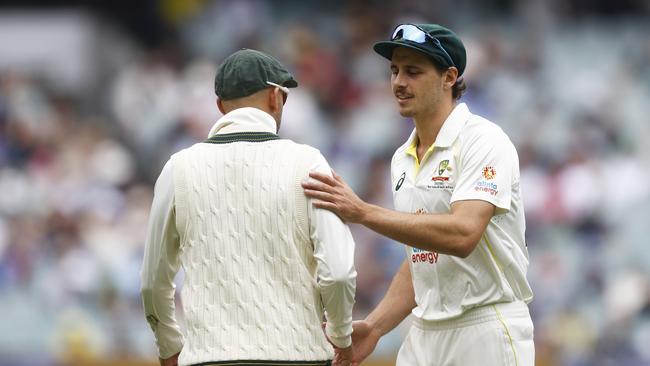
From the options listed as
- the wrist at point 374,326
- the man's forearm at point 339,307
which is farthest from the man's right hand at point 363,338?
the man's forearm at point 339,307

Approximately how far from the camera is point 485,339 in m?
5.54

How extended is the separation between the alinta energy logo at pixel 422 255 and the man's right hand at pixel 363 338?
1.30 feet

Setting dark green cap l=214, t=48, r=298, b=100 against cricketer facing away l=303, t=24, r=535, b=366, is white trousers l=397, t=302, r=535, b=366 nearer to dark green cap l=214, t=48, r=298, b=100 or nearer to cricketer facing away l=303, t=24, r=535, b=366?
cricketer facing away l=303, t=24, r=535, b=366

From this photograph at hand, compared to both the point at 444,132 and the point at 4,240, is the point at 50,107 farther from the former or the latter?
the point at 444,132

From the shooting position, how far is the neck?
5762mm

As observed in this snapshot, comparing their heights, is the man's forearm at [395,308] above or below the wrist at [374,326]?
above

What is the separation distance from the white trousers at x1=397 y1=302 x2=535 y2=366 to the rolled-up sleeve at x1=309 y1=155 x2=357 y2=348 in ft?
2.11

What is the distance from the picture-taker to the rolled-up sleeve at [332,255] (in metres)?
5.05

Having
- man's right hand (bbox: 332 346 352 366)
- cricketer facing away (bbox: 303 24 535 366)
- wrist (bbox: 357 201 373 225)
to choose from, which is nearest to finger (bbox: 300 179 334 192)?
wrist (bbox: 357 201 373 225)

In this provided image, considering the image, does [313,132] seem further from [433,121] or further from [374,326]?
[433,121]

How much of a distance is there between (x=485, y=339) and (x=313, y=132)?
876 centimetres

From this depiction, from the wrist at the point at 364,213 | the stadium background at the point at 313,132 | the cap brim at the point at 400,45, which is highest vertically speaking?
the cap brim at the point at 400,45

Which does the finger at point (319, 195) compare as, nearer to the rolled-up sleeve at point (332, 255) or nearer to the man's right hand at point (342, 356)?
the rolled-up sleeve at point (332, 255)

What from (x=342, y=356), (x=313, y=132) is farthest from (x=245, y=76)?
(x=313, y=132)
